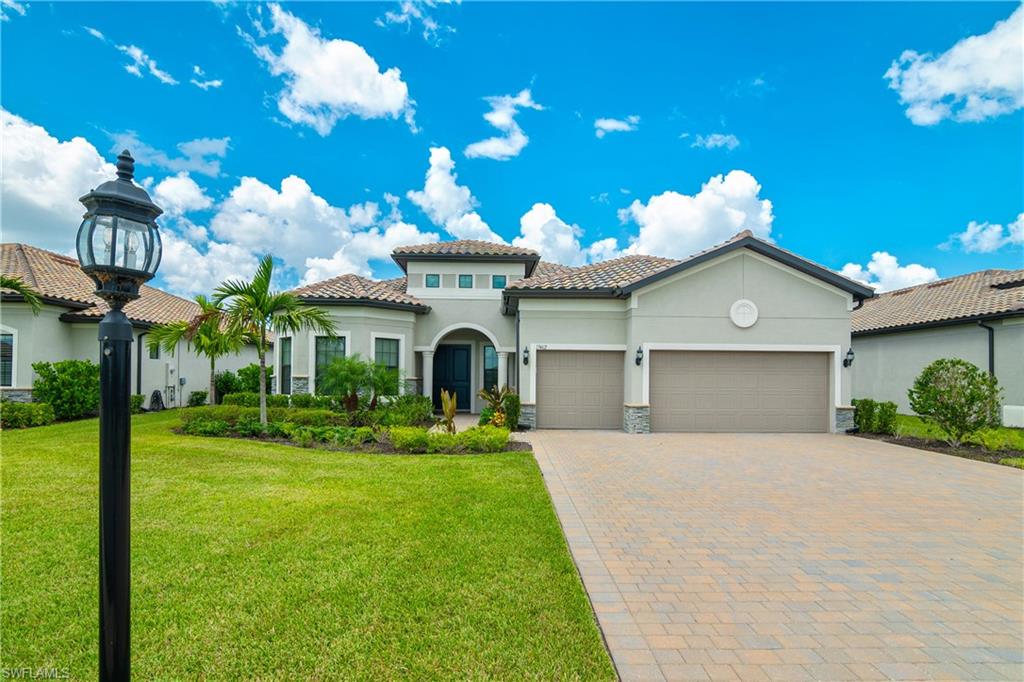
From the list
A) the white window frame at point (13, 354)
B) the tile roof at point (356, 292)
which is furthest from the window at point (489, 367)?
the white window frame at point (13, 354)

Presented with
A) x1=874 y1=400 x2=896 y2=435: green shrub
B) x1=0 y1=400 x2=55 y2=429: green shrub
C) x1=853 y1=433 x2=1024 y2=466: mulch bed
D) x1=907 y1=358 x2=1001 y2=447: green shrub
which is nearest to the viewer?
x1=853 y1=433 x2=1024 y2=466: mulch bed

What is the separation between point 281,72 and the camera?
12.3m

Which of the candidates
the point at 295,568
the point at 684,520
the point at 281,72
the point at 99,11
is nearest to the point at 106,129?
the point at 99,11

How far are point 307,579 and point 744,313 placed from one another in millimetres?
12791

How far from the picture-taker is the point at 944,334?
1620 centimetres

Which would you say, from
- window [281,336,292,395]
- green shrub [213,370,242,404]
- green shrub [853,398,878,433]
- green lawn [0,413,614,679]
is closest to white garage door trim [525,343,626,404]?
green lawn [0,413,614,679]

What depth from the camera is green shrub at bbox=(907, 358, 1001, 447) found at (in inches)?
418

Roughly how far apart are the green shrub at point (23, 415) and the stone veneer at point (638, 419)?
16615mm

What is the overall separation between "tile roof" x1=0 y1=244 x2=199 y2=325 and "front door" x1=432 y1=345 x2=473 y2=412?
34.7ft

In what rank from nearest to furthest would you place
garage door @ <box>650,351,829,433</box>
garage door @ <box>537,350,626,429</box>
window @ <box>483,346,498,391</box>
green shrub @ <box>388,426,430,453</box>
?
green shrub @ <box>388,426,430,453</box>
garage door @ <box>650,351,829,433</box>
garage door @ <box>537,350,626,429</box>
window @ <box>483,346,498,391</box>

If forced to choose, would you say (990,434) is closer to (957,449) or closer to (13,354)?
(957,449)

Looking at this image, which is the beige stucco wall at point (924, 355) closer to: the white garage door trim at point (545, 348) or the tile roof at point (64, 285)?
the white garage door trim at point (545, 348)

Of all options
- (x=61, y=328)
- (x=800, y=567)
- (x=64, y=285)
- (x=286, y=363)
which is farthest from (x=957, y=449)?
(x=64, y=285)

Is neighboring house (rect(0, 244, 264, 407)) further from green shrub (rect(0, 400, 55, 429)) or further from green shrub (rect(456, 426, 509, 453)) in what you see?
green shrub (rect(456, 426, 509, 453))
